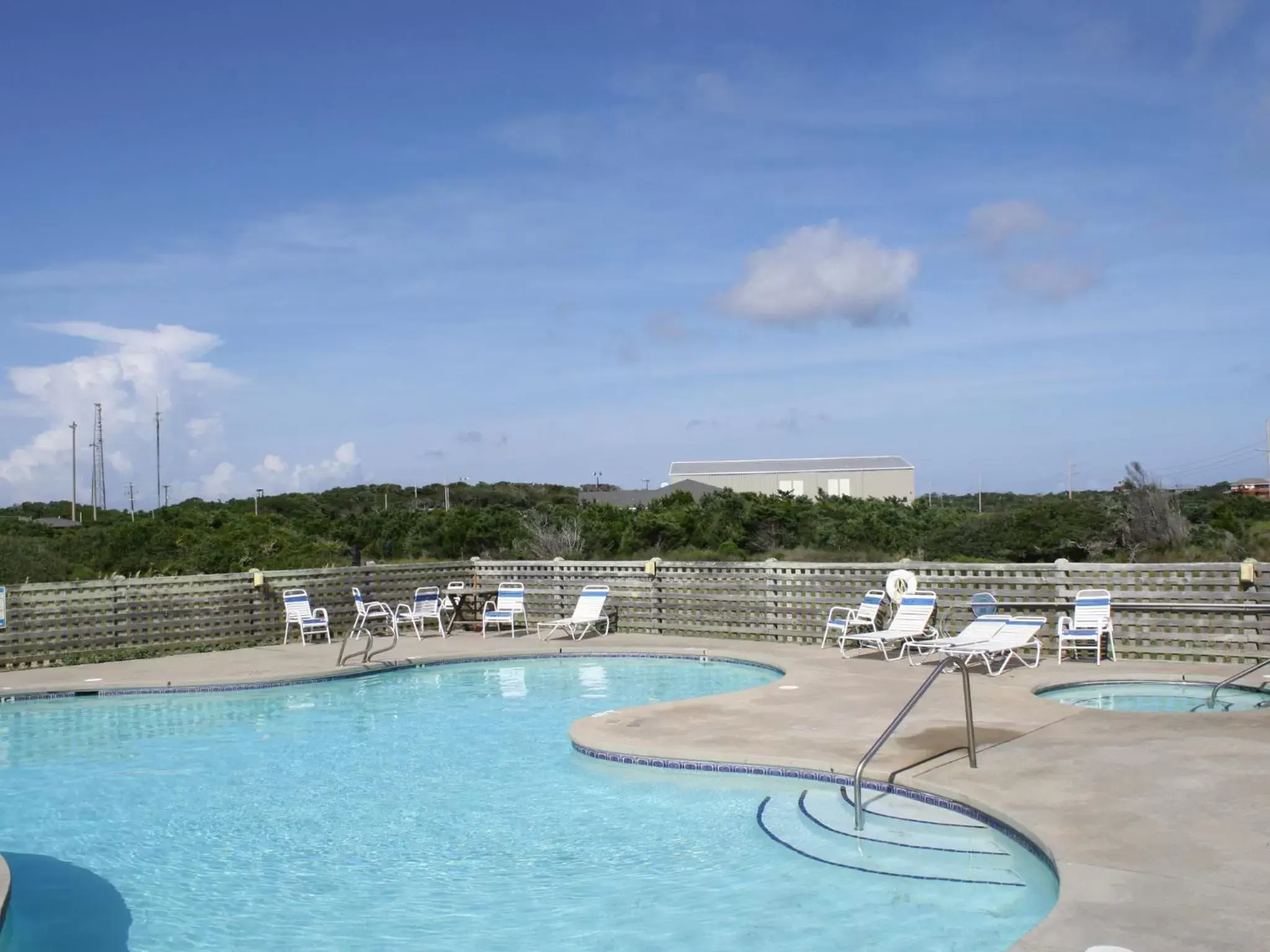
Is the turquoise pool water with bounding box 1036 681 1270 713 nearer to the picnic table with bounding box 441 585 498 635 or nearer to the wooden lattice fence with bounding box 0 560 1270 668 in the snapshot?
the wooden lattice fence with bounding box 0 560 1270 668

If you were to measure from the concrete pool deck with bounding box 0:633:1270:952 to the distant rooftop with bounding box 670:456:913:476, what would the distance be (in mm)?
44538

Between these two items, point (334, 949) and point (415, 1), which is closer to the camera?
point (334, 949)

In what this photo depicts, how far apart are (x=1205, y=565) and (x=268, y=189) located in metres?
14.3

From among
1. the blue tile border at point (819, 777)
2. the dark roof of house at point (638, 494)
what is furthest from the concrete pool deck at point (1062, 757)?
the dark roof of house at point (638, 494)

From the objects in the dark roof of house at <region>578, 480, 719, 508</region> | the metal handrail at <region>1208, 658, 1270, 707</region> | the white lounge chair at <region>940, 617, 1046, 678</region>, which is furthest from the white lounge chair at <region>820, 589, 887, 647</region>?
the dark roof of house at <region>578, 480, 719, 508</region>

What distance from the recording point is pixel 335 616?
14.3 meters

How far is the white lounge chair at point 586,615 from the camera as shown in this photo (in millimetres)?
13344

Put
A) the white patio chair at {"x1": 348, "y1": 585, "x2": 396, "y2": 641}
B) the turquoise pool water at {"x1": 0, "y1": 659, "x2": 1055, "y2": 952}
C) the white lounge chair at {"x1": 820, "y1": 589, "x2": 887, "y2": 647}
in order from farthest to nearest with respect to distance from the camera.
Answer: the white patio chair at {"x1": 348, "y1": 585, "x2": 396, "y2": 641}, the white lounge chair at {"x1": 820, "y1": 589, "x2": 887, "y2": 647}, the turquoise pool water at {"x1": 0, "y1": 659, "x2": 1055, "y2": 952}

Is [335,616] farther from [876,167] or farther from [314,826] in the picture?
[876,167]

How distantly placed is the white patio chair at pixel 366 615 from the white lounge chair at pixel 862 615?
18.1 feet

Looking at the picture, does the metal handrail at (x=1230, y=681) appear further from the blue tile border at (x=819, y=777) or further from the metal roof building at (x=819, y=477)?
the metal roof building at (x=819, y=477)

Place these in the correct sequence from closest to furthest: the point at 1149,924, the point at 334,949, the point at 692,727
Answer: the point at 1149,924 < the point at 334,949 < the point at 692,727

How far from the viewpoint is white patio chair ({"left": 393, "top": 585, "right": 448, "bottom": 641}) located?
550 inches

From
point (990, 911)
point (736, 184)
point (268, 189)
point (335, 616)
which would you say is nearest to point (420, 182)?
point (268, 189)
